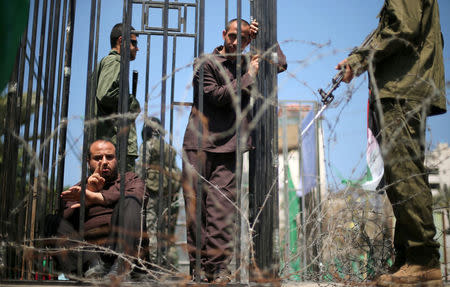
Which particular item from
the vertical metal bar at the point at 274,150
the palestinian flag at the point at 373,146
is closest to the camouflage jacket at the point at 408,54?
the palestinian flag at the point at 373,146

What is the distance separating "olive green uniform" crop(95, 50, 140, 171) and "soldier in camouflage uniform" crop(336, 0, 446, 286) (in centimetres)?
177

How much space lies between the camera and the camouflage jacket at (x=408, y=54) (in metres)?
2.48

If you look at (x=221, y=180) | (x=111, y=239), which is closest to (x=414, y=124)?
(x=221, y=180)

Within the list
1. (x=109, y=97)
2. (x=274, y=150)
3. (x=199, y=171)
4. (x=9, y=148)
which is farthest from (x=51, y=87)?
(x=274, y=150)

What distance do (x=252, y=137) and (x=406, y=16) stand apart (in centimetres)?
122

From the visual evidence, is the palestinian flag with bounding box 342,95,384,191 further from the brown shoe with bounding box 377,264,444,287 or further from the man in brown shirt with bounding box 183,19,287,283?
the man in brown shirt with bounding box 183,19,287,283

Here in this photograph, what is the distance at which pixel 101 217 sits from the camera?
2682 millimetres

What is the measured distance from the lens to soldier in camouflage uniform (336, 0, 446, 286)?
2.35m

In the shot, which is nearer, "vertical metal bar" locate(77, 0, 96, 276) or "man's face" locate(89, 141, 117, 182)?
"vertical metal bar" locate(77, 0, 96, 276)

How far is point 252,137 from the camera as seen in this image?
3027 mm

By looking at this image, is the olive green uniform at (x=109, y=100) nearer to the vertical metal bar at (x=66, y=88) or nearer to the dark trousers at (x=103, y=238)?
the vertical metal bar at (x=66, y=88)

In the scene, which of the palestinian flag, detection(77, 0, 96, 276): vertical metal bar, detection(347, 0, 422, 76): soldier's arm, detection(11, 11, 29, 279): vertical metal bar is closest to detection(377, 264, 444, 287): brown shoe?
the palestinian flag

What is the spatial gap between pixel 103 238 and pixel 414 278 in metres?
1.81

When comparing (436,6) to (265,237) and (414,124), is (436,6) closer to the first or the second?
(414,124)
